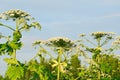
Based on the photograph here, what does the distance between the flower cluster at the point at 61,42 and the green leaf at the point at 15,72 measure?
6.44 feet

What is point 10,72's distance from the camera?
600 centimetres

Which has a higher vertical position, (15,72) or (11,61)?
(11,61)

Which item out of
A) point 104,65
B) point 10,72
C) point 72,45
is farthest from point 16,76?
point 104,65

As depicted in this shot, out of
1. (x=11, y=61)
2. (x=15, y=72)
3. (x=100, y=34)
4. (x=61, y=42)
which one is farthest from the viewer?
(x=100, y=34)

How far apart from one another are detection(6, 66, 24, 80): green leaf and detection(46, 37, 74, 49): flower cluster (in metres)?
1.96

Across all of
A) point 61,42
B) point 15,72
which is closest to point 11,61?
point 15,72

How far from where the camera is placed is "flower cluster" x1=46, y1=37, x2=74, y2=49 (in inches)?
320

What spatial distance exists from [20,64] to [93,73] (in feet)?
27.7

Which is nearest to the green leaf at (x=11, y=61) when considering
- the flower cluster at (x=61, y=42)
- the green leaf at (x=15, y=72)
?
the green leaf at (x=15, y=72)

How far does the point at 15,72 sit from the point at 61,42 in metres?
2.38

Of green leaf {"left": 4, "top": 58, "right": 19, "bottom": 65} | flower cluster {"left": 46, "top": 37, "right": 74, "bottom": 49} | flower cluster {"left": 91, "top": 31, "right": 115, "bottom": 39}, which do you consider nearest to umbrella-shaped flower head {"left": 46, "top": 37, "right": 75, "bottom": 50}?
flower cluster {"left": 46, "top": 37, "right": 74, "bottom": 49}

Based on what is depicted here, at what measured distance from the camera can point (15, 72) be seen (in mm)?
5957

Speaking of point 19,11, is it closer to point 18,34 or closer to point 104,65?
point 18,34

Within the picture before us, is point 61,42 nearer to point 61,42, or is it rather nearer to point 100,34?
point 61,42
